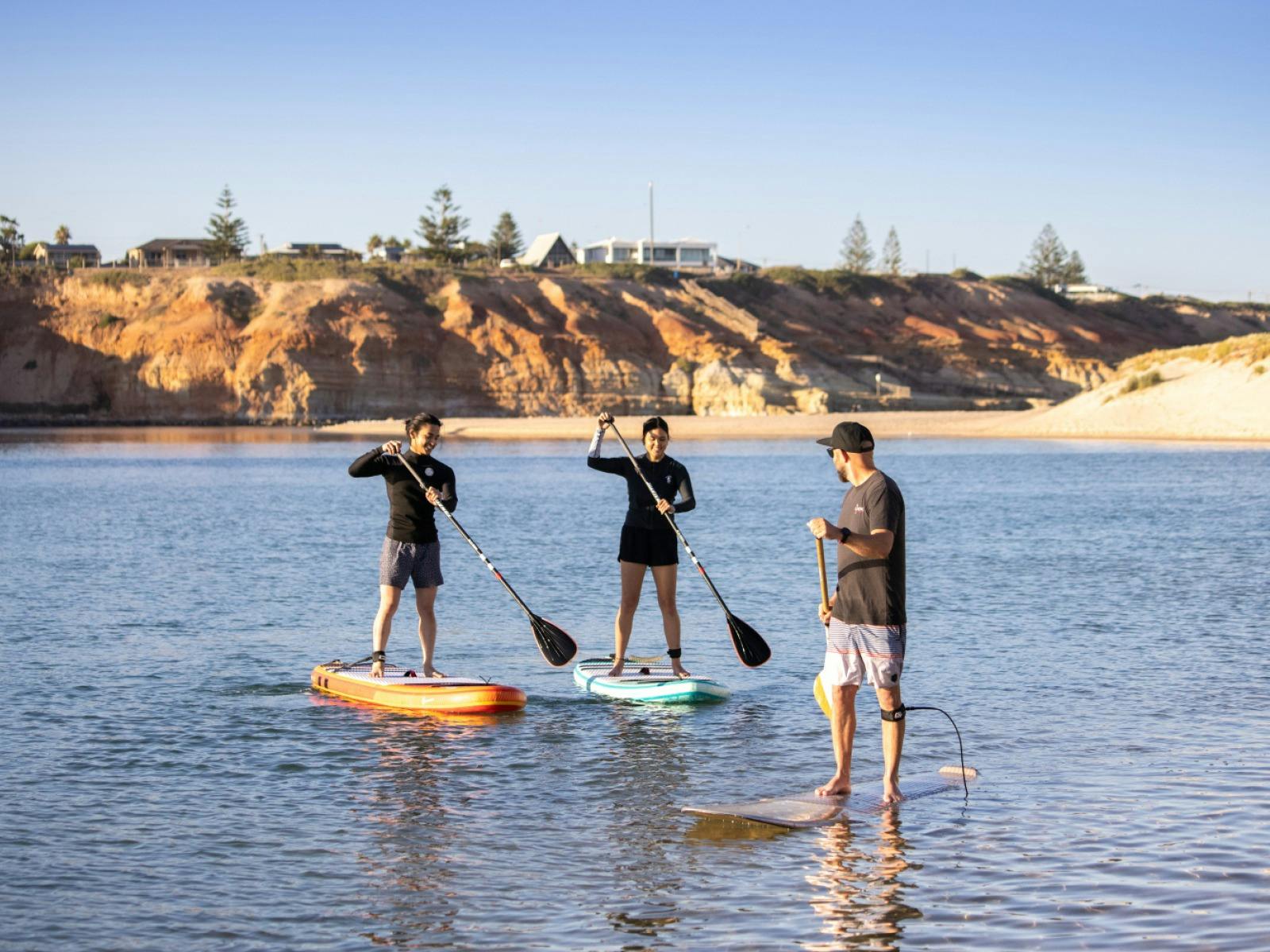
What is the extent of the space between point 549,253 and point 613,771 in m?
117

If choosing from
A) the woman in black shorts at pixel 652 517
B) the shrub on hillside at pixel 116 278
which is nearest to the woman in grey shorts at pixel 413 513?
the woman in black shorts at pixel 652 517

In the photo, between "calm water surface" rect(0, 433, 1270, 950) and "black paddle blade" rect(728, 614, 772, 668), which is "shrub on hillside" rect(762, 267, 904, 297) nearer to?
"calm water surface" rect(0, 433, 1270, 950)

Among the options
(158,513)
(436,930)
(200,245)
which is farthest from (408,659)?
(200,245)

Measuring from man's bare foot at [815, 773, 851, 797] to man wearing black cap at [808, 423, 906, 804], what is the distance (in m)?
0.54

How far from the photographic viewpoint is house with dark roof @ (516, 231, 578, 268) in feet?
406

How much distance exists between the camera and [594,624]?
1548 cm

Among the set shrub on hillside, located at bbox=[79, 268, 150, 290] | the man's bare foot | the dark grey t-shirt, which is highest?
shrub on hillside, located at bbox=[79, 268, 150, 290]

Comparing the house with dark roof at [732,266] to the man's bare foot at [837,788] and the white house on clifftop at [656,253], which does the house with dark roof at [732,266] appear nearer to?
the white house on clifftop at [656,253]

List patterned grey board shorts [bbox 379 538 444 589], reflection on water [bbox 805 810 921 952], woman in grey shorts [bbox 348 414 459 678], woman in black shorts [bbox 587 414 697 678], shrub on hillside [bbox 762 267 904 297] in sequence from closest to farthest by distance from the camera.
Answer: reflection on water [bbox 805 810 921 952]
woman in grey shorts [bbox 348 414 459 678]
patterned grey board shorts [bbox 379 538 444 589]
woman in black shorts [bbox 587 414 697 678]
shrub on hillside [bbox 762 267 904 297]

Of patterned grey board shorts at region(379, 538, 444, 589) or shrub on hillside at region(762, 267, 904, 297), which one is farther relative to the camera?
shrub on hillside at region(762, 267, 904, 297)

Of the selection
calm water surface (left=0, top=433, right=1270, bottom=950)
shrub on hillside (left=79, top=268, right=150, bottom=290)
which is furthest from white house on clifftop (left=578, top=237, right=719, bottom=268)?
calm water surface (left=0, top=433, right=1270, bottom=950)

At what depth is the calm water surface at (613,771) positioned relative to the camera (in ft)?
21.6

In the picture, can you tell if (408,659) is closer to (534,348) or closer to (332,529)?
(332,529)

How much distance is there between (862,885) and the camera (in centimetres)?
699
